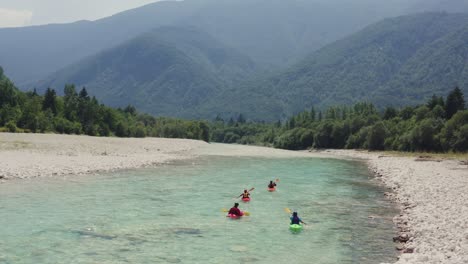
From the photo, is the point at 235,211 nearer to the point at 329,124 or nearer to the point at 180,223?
the point at 180,223

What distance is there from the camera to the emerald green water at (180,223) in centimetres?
1850

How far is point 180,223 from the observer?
24.0 meters

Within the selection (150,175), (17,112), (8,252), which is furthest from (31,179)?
(17,112)

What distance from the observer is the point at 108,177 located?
41.2 metres

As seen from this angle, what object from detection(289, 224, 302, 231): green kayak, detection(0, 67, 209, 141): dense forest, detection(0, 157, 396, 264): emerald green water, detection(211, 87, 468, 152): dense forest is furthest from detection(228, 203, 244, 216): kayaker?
detection(0, 67, 209, 141): dense forest

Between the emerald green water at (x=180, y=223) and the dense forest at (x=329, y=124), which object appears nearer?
the emerald green water at (x=180, y=223)

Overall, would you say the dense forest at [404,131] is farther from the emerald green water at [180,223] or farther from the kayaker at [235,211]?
the kayaker at [235,211]

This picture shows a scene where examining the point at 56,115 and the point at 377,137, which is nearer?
the point at 377,137

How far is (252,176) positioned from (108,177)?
15.7 metres

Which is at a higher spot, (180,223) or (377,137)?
(377,137)

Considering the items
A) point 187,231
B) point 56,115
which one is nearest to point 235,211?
point 187,231

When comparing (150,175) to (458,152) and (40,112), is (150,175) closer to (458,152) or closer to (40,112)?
(458,152)

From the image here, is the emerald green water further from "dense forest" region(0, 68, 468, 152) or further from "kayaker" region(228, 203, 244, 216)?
"dense forest" region(0, 68, 468, 152)

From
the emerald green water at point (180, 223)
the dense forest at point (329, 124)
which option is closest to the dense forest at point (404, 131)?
the dense forest at point (329, 124)
